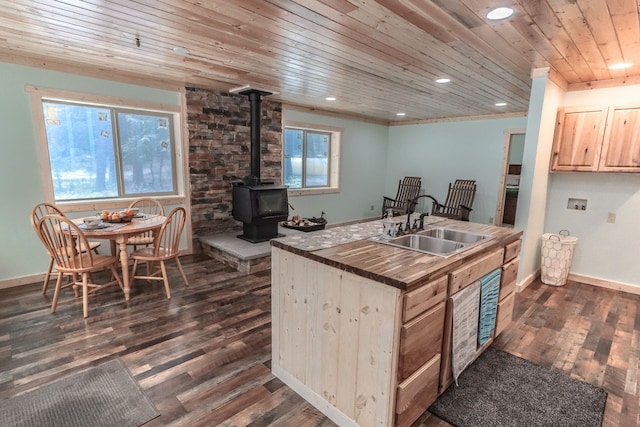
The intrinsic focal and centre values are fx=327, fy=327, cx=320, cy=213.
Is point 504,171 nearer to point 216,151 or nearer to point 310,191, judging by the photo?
point 310,191

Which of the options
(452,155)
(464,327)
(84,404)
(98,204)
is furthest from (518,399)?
(452,155)

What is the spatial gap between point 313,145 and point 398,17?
433 centimetres

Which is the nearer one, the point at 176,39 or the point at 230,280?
the point at 176,39

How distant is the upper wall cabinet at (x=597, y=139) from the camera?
10.7 ft

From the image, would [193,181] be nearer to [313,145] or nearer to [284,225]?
[284,225]

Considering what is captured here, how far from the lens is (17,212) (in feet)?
11.2

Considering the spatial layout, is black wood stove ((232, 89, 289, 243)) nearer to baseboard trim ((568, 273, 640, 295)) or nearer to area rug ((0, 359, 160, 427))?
area rug ((0, 359, 160, 427))

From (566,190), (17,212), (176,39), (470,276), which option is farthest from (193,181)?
(566,190)

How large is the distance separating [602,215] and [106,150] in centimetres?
589

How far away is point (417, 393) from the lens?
5.47 feet

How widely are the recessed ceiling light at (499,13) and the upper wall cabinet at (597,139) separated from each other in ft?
7.01

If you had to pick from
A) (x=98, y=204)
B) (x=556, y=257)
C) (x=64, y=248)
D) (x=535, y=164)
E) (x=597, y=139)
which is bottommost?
(x=556, y=257)

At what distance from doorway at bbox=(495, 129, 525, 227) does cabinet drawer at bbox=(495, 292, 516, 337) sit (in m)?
4.03

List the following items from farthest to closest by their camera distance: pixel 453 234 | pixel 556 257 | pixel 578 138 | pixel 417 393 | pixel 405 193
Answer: pixel 405 193
pixel 556 257
pixel 578 138
pixel 453 234
pixel 417 393
